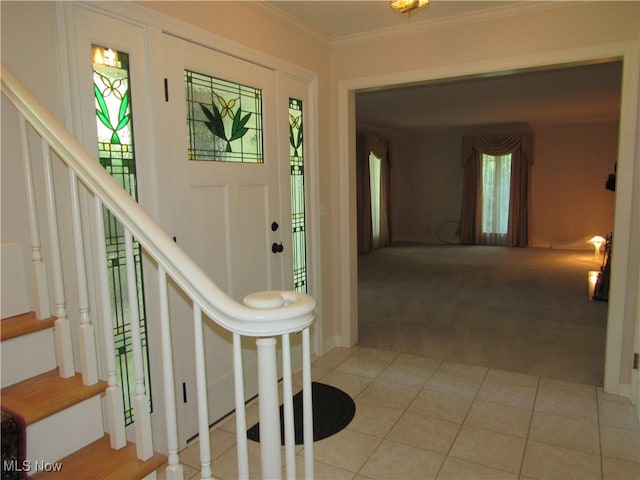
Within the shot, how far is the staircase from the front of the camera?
1289mm

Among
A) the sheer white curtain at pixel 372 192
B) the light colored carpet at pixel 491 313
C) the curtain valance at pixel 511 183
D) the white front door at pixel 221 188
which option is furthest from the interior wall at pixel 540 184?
the white front door at pixel 221 188

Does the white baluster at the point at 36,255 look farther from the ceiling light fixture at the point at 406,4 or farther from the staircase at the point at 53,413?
the ceiling light fixture at the point at 406,4

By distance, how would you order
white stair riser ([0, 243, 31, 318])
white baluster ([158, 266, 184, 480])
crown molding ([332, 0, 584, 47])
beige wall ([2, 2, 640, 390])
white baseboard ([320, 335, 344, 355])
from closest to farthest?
1. white baluster ([158, 266, 184, 480])
2. white stair riser ([0, 243, 31, 318])
3. beige wall ([2, 2, 640, 390])
4. crown molding ([332, 0, 584, 47])
5. white baseboard ([320, 335, 344, 355])

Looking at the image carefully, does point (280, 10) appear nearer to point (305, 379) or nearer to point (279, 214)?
point (279, 214)

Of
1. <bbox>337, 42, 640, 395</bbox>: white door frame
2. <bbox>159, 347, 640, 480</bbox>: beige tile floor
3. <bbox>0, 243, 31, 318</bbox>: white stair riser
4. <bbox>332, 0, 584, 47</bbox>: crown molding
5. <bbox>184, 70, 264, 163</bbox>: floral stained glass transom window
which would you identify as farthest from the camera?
<bbox>332, 0, 584, 47</bbox>: crown molding

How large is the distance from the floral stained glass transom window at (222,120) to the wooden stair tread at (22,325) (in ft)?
3.74

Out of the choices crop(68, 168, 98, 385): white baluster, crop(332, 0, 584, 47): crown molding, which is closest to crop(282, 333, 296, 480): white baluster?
crop(68, 168, 98, 385): white baluster

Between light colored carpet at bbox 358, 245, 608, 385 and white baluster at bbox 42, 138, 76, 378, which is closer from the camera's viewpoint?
white baluster at bbox 42, 138, 76, 378

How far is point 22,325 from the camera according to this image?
1438 mm

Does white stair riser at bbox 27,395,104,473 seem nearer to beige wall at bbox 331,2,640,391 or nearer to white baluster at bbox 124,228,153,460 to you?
white baluster at bbox 124,228,153,460

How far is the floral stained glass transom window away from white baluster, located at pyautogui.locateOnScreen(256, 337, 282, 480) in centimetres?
153

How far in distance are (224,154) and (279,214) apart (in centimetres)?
61

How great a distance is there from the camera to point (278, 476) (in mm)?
1229

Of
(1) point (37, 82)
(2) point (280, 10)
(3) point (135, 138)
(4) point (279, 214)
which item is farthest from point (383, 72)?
(1) point (37, 82)
